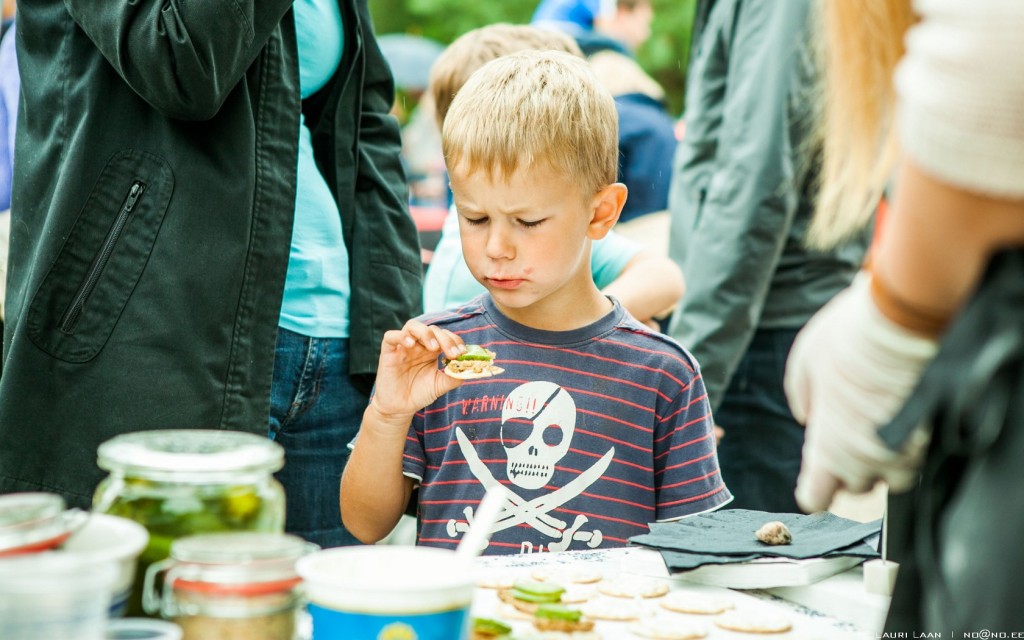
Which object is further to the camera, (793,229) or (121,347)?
(793,229)

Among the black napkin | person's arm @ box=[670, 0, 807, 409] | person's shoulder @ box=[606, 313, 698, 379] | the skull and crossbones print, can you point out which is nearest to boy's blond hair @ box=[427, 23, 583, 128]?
person's arm @ box=[670, 0, 807, 409]

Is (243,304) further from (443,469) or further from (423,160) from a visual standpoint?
(423,160)

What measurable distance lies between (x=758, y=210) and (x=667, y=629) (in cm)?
203

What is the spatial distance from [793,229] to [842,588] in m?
1.96

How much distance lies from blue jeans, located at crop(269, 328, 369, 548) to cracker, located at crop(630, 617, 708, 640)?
1148mm

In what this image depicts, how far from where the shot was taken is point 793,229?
3295mm

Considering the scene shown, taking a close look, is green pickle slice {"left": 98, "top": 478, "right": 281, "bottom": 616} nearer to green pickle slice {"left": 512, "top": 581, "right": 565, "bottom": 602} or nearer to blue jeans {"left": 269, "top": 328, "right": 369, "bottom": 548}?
green pickle slice {"left": 512, "top": 581, "right": 565, "bottom": 602}

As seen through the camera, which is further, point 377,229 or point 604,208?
point 377,229

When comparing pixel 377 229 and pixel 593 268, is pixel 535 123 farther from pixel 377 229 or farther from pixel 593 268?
pixel 593 268

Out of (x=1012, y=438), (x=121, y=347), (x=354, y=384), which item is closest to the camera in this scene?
(x=1012, y=438)

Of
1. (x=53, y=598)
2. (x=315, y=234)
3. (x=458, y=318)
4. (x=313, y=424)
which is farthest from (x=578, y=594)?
(x=315, y=234)

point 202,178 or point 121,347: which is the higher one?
point 202,178

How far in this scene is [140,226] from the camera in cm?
203

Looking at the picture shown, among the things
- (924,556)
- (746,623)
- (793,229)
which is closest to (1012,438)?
(924,556)
